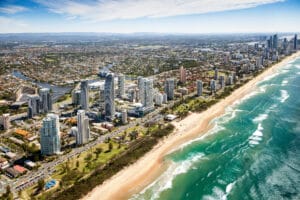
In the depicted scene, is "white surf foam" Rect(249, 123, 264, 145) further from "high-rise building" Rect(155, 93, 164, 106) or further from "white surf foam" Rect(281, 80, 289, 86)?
"white surf foam" Rect(281, 80, 289, 86)

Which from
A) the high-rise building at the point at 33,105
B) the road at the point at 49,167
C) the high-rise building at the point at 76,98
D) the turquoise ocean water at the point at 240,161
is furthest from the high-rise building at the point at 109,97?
the turquoise ocean water at the point at 240,161

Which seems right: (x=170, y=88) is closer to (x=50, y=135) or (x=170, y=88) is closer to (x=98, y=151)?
(x=98, y=151)

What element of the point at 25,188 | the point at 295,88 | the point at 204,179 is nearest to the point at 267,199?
the point at 204,179

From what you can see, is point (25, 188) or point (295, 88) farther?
point (295, 88)

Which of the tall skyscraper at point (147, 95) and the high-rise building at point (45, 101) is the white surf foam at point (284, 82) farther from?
the high-rise building at point (45, 101)

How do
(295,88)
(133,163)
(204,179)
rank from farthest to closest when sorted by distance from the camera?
(295,88)
(133,163)
(204,179)

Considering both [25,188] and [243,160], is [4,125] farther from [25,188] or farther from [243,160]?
[243,160]

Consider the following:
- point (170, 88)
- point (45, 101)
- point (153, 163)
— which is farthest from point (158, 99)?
point (153, 163)
